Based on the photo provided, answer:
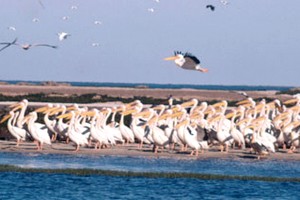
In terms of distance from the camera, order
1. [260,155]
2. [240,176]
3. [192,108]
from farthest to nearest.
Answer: [192,108]
[260,155]
[240,176]

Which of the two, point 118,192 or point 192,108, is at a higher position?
point 192,108

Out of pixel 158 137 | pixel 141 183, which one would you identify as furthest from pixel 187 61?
pixel 158 137

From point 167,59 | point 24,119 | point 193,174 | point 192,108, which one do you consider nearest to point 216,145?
point 192,108

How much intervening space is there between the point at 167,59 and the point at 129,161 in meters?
5.42

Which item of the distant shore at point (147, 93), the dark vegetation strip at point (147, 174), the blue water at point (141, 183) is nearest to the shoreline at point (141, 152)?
the blue water at point (141, 183)

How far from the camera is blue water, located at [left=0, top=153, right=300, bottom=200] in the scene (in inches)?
822

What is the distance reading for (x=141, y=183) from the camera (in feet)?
73.0

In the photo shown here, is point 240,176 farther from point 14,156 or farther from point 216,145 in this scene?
point 216,145

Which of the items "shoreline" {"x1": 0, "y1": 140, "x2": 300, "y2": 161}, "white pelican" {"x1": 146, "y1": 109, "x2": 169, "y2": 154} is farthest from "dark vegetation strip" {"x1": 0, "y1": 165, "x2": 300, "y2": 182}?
"white pelican" {"x1": 146, "y1": 109, "x2": 169, "y2": 154}

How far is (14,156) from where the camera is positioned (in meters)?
27.0

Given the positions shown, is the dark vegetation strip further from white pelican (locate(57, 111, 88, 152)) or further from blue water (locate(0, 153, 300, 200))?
white pelican (locate(57, 111, 88, 152))

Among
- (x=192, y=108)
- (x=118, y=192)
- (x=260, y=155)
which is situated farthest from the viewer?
(x=192, y=108)

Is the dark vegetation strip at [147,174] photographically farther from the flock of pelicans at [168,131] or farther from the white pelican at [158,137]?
the white pelican at [158,137]

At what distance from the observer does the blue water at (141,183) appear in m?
20.9
